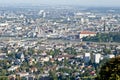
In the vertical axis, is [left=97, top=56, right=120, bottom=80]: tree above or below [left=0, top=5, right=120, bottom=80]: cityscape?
above

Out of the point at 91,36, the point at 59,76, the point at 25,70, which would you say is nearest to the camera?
the point at 59,76

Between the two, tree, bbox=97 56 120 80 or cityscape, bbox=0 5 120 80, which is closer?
tree, bbox=97 56 120 80

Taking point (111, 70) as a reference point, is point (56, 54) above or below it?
below

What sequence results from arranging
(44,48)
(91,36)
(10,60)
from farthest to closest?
1. (91,36)
2. (44,48)
3. (10,60)

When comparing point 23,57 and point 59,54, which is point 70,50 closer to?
point 59,54

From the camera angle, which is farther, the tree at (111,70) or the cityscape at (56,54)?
the cityscape at (56,54)

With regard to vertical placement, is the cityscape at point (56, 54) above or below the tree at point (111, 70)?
below

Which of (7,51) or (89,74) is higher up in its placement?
(89,74)

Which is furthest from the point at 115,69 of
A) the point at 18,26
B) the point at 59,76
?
the point at 18,26

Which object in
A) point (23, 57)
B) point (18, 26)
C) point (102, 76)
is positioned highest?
point (102, 76)

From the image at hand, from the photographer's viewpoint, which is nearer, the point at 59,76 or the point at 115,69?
the point at 115,69

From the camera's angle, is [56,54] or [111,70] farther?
[56,54]
